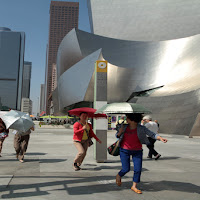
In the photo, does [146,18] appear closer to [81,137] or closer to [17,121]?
[17,121]

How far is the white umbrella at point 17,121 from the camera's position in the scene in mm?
6107

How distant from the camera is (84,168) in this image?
5918mm

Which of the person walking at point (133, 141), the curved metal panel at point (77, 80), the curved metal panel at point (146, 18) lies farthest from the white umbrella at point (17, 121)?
the curved metal panel at point (146, 18)

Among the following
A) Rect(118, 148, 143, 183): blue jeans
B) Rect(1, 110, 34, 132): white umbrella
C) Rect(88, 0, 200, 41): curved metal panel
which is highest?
Rect(88, 0, 200, 41): curved metal panel

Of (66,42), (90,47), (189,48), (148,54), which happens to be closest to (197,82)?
(189,48)

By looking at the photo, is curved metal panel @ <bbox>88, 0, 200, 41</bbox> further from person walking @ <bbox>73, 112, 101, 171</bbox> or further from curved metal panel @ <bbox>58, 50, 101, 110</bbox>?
person walking @ <bbox>73, 112, 101, 171</bbox>

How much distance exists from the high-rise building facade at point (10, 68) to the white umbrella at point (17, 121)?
7405 inches

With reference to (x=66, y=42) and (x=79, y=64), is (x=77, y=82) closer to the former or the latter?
(x=79, y=64)

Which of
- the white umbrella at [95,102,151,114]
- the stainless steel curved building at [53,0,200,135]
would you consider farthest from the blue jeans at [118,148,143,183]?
the stainless steel curved building at [53,0,200,135]

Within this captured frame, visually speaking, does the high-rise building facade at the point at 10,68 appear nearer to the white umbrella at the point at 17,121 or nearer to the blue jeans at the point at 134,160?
the white umbrella at the point at 17,121

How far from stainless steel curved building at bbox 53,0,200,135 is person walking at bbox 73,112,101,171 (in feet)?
64.5

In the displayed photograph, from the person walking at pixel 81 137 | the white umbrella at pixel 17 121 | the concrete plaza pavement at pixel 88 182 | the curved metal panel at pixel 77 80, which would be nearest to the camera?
the concrete plaza pavement at pixel 88 182

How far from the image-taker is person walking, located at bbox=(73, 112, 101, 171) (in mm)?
5605

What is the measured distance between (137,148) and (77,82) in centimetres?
3274
